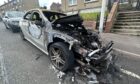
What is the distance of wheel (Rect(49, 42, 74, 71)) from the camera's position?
13.9ft

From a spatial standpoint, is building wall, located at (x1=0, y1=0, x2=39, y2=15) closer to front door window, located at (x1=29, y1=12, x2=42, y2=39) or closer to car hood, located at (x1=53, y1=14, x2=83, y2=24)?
front door window, located at (x1=29, y1=12, x2=42, y2=39)

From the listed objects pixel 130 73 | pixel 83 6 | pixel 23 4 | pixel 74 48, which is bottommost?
pixel 130 73

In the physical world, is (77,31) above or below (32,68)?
above

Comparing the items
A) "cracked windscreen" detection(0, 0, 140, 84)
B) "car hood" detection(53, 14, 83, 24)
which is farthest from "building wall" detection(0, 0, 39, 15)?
"car hood" detection(53, 14, 83, 24)

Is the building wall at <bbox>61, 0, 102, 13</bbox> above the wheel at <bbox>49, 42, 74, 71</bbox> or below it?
above

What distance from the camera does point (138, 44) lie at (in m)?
7.67

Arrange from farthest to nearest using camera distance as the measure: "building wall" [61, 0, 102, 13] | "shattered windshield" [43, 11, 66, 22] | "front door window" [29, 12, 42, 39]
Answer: "building wall" [61, 0, 102, 13], "shattered windshield" [43, 11, 66, 22], "front door window" [29, 12, 42, 39]

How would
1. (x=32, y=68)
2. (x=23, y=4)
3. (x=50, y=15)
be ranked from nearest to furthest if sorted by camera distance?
(x=32, y=68) < (x=50, y=15) < (x=23, y=4)

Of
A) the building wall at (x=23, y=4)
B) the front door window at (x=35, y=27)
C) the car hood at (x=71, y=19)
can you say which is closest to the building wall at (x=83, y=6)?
the front door window at (x=35, y=27)

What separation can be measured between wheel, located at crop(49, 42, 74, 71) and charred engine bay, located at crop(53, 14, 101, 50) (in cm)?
45

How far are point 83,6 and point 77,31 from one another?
1463cm

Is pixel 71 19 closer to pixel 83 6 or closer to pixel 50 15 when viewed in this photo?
pixel 50 15

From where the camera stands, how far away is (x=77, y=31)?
17.4 feet

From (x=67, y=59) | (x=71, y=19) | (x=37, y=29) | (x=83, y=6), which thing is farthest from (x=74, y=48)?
(x=83, y=6)
